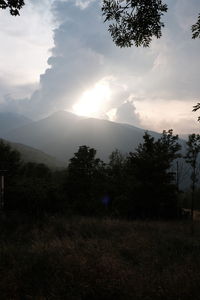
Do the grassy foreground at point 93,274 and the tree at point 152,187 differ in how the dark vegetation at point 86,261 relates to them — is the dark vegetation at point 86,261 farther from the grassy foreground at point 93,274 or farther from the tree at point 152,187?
the tree at point 152,187

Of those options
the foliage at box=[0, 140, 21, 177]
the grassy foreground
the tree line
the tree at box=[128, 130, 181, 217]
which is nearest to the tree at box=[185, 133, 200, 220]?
the tree line

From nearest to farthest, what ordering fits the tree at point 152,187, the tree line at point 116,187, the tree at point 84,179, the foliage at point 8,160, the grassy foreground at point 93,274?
the grassy foreground at point 93,274 < the tree line at point 116,187 < the tree at point 152,187 < the tree at point 84,179 < the foliage at point 8,160

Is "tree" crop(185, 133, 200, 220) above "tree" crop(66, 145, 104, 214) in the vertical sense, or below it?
above

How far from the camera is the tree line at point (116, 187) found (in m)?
25.9

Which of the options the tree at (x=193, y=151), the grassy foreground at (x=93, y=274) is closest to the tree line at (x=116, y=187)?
the tree at (x=193, y=151)

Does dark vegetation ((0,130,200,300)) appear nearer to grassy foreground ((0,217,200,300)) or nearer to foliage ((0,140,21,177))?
grassy foreground ((0,217,200,300))

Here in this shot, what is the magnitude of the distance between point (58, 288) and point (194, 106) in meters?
4.86

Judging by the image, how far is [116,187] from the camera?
42.4m

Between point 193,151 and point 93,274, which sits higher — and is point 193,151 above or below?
above

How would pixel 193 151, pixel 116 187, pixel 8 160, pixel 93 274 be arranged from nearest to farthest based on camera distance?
pixel 93 274 < pixel 193 151 < pixel 116 187 < pixel 8 160

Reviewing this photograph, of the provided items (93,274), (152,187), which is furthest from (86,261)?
(152,187)

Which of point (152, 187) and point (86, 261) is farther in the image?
point (152, 187)

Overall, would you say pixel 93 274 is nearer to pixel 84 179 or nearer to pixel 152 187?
pixel 152 187

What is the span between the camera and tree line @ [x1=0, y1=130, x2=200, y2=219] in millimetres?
25891
